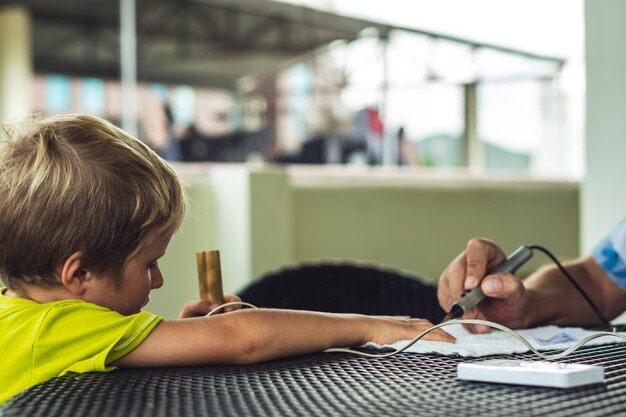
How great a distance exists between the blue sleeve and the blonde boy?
0.53m

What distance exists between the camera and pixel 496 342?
108 cm

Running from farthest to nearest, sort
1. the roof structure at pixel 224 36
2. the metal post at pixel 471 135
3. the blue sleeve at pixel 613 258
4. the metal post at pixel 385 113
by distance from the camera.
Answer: the metal post at pixel 471 135 → the metal post at pixel 385 113 → the roof structure at pixel 224 36 → the blue sleeve at pixel 613 258

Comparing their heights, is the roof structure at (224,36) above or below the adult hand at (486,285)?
above

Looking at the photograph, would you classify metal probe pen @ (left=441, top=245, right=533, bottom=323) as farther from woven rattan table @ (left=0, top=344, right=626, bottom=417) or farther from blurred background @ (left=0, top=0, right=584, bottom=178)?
blurred background @ (left=0, top=0, right=584, bottom=178)

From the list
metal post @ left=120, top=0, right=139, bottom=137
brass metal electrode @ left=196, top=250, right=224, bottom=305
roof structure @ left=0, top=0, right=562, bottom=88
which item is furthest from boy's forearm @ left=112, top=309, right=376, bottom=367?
roof structure @ left=0, top=0, right=562, bottom=88

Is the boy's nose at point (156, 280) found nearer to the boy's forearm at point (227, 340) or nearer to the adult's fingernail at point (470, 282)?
the boy's forearm at point (227, 340)

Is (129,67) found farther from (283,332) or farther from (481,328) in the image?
(283,332)

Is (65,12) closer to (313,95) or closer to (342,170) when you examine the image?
(313,95)

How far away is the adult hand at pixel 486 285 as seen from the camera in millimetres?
1239

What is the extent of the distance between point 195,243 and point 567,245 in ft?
6.47

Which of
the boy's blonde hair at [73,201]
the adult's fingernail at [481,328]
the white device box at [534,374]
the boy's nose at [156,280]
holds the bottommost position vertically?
the adult's fingernail at [481,328]

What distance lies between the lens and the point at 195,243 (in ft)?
11.0

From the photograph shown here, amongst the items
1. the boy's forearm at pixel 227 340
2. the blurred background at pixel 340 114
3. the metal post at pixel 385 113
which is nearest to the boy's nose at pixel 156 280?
the boy's forearm at pixel 227 340

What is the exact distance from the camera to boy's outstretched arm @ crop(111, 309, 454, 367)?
0.93 metres
